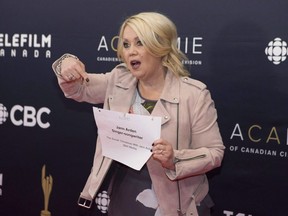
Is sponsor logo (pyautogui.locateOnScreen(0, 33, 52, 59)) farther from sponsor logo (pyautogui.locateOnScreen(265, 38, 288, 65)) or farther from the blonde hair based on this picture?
sponsor logo (pyautogui.locateOnScreen(265, 38, 288, 65))

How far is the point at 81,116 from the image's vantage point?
7.62ft

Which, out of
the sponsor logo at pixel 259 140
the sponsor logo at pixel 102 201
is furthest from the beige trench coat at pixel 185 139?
the sponsor logo at pixel 102 201

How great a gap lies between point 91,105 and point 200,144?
878mm

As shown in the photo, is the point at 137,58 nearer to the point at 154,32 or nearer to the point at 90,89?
the point at 154,32

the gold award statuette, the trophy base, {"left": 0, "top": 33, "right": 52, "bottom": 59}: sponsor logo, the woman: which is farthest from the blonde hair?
the trophy base

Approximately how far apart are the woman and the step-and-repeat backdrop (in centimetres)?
39


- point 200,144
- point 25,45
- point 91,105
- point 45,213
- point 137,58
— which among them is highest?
point 25,45

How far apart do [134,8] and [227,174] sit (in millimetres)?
889

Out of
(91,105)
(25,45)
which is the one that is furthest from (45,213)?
(25,45)

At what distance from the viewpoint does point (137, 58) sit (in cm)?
157

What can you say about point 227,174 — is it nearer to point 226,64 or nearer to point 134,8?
point 226,64

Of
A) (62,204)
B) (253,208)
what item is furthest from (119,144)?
(62,204)

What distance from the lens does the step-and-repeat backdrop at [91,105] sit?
6.28ft

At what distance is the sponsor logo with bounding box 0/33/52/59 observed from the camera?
92.7 inches
